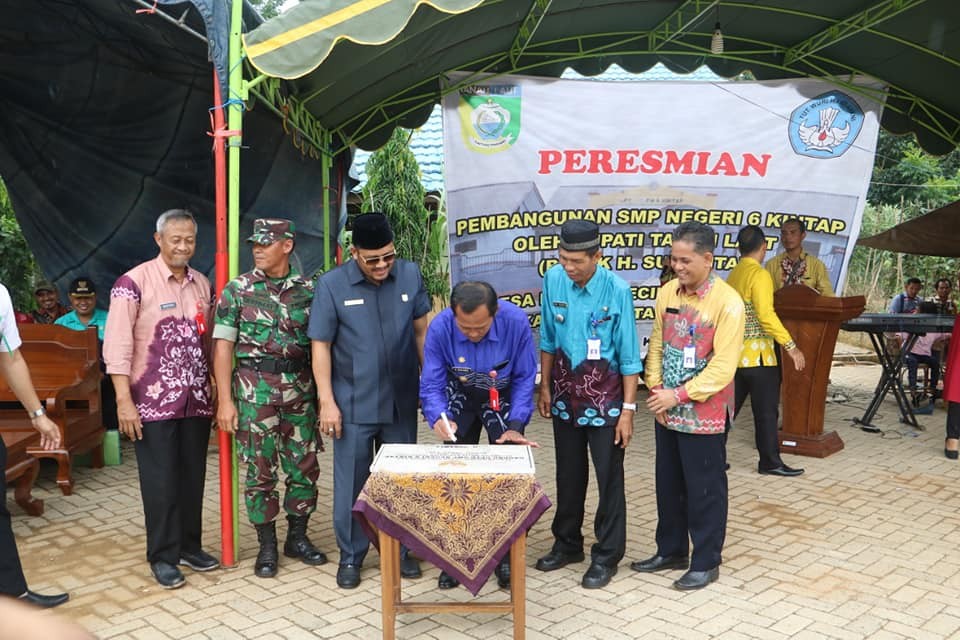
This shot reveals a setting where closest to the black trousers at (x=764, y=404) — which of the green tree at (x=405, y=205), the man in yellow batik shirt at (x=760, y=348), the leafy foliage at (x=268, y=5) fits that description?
the man in yellow batik shirt at (x=760, y=348)

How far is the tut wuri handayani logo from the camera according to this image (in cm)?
727

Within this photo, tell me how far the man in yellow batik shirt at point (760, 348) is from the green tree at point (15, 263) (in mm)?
7771

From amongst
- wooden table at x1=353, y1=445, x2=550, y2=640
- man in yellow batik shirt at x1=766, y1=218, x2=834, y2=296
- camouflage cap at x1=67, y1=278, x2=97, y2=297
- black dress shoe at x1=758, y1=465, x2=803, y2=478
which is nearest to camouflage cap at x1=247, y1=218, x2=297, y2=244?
wooden table at x1=353, y1=445, x2=550, y2=640

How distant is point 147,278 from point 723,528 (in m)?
3.10

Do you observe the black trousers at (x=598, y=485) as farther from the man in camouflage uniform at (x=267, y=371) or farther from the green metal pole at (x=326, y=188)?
the green metal pole at (x=326, y=188)

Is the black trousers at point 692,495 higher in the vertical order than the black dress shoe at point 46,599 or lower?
higher

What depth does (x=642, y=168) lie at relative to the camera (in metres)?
7.86

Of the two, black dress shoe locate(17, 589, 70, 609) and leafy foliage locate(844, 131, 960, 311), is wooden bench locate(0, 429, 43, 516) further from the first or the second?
leafy foliage locate(844, 131, 960, 311)

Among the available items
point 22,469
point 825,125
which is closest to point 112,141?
point 22,469

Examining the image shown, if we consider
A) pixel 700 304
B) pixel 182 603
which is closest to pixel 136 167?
pixel 182 603

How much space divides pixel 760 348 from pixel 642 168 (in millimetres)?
2702

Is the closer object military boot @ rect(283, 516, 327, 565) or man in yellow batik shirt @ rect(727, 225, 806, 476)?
military boot @ rect(283, 516, 327, 565)

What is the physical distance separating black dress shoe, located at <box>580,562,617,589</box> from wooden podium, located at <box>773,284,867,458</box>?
3.31 meters

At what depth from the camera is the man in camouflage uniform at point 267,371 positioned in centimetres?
387
